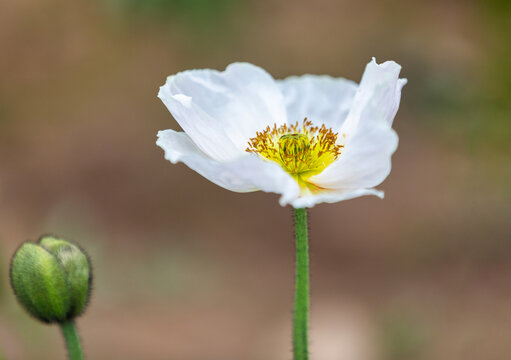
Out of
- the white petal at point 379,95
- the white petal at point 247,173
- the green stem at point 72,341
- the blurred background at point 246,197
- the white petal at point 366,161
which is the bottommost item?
the green stem at point 72,341

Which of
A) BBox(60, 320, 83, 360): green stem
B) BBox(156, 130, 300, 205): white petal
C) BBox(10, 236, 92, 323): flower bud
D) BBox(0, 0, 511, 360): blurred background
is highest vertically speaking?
BBox(0, 0, 511, 360): blurred background

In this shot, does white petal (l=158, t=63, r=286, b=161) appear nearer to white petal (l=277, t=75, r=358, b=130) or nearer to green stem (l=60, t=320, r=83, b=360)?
white petal (l=277, t=75, r=358, b=130)

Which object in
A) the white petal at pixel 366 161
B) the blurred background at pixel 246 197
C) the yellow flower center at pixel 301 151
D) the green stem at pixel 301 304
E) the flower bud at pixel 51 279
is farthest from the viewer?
the blurred background at pixel 246 197

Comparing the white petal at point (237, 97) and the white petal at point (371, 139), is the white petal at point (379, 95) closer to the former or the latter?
the white petal at point (371, 139)

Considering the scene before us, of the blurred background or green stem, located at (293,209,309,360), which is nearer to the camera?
green stem, located at (293,209,309,360)

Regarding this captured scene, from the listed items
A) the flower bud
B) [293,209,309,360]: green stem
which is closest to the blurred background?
the flower bud

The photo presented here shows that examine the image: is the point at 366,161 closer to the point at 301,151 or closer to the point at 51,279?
the point at 301,151

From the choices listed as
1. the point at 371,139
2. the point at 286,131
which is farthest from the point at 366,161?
the point at 286,131

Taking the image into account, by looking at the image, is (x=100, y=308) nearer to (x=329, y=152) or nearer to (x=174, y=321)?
(x=174, y=321)

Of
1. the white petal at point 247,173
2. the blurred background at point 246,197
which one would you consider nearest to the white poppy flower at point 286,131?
the white petal at point 247,173
